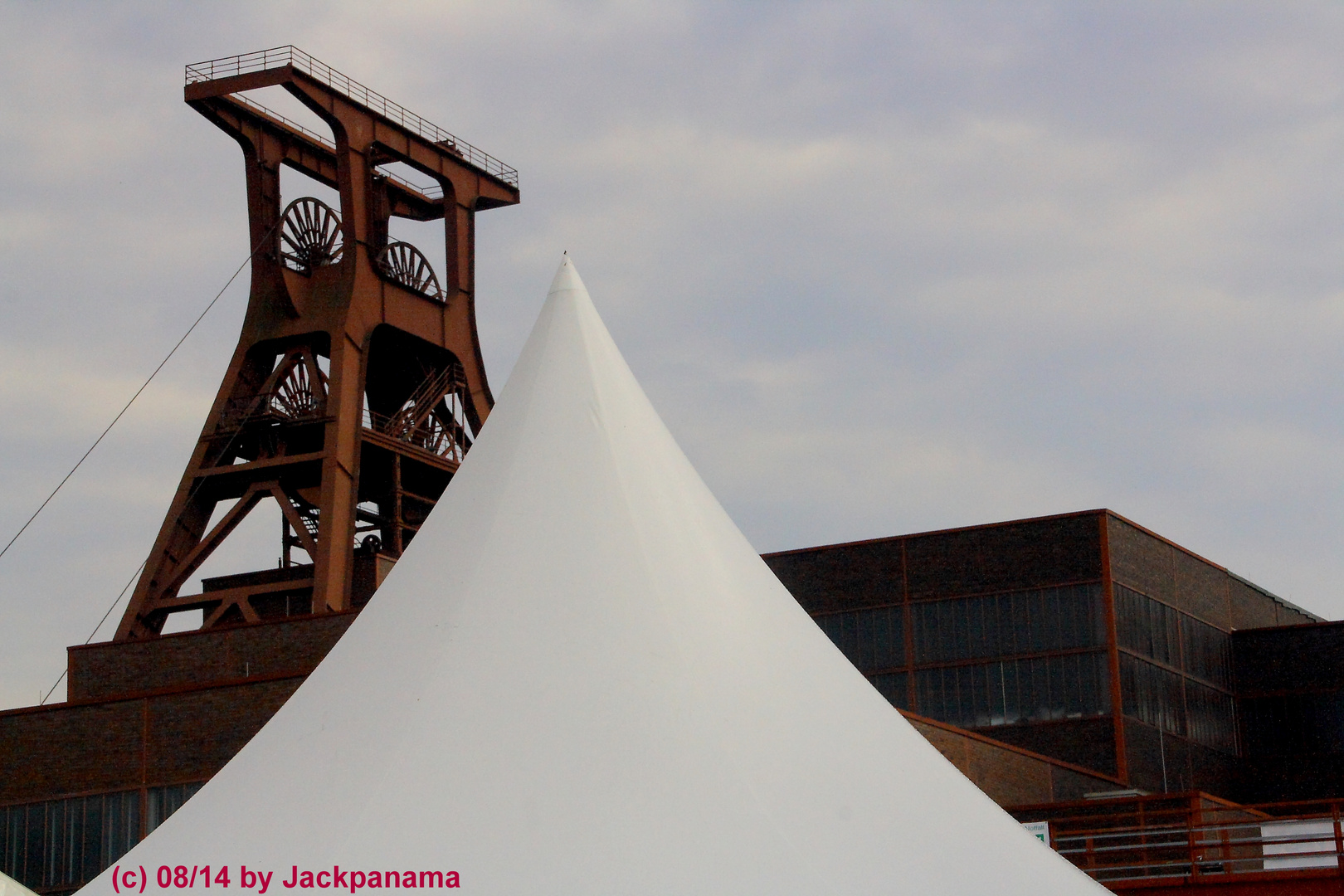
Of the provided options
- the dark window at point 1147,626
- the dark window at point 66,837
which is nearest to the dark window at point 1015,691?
the dark window at point 1147,626

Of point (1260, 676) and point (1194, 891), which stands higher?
point (1260, 676)

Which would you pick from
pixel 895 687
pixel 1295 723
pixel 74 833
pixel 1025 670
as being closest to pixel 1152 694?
pixel 1025 670

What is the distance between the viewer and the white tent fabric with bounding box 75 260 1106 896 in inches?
360

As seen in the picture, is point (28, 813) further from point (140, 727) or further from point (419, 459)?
point (419, 459)

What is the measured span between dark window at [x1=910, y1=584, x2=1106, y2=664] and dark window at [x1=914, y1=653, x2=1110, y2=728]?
24cm

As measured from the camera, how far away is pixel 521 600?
412 inches

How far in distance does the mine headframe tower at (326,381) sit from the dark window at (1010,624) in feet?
Answer: 30.4

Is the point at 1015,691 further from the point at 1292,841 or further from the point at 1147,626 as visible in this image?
the point at 1292,841

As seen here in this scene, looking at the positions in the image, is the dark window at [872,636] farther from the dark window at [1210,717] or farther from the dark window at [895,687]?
the dark window at [1210,717]

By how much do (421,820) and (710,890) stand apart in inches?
64.2

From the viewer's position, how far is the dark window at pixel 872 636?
3158 cm

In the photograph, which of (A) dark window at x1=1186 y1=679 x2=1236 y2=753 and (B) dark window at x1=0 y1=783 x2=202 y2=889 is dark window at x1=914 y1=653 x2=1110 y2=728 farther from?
(B) dark window at x1=0 y1=783 x2=202 y2=889

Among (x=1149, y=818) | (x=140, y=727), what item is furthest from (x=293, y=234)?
(x=1149, y=818)

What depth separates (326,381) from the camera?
2995 centimetres
